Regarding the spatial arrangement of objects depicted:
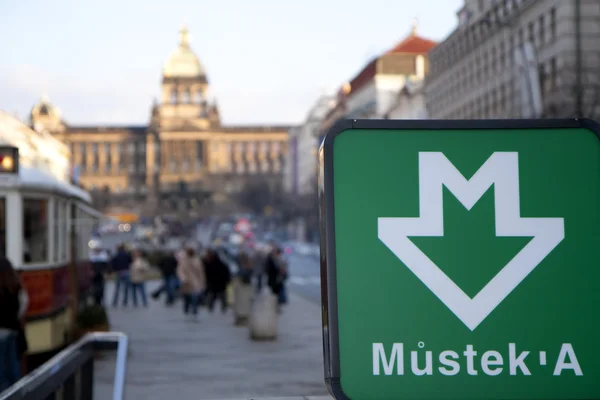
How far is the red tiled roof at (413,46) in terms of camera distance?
97.9 m

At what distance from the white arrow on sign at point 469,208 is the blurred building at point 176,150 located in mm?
173052

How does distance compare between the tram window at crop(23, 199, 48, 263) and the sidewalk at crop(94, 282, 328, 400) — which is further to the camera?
→ the tram window at crop(23, 199, 48, 263)

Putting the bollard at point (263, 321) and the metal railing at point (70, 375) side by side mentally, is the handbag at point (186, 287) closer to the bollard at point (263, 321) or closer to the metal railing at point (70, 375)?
the bollard at point (263, 321)

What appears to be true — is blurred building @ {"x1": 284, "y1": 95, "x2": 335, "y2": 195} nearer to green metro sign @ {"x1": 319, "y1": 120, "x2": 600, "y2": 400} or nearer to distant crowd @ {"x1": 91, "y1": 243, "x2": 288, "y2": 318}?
distant crowd @ {"x1": 91, "y1": 243, "x2": 288, "y2": 318}

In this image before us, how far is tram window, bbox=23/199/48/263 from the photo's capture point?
13781 mm

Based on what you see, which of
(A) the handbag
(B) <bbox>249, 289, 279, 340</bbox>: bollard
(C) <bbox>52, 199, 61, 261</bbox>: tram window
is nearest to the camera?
(C) <bbox>52, 199, 61, 261</bbox>: tram window

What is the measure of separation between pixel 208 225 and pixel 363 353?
496 ft

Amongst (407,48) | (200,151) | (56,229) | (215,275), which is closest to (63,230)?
(56,229)

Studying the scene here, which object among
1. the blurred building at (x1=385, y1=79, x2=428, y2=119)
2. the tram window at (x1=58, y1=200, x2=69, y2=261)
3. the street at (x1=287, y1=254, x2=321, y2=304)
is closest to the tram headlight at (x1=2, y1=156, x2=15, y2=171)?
the tram window at (x1=58, y1=200, x2=69, y2=261)

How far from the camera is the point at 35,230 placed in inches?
555

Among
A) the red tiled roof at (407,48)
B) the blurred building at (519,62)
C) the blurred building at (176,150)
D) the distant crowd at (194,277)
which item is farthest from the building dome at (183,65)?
the distant crowd at (194,277)

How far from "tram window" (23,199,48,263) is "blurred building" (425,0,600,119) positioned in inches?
840

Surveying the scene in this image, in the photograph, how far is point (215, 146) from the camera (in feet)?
607

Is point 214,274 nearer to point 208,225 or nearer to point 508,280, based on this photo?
point 508,280
